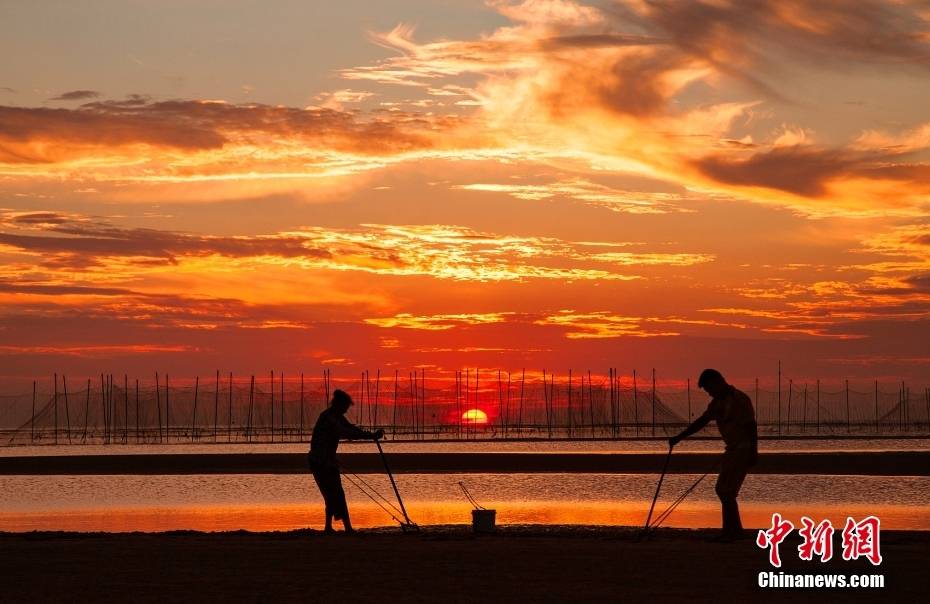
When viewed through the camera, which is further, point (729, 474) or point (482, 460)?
point (482, 460)

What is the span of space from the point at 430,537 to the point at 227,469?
37037 millimetres

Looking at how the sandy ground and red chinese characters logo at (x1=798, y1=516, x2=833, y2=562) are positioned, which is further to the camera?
red chinese characters logo at (x1=798, y1=516, x2=833, y2=562)

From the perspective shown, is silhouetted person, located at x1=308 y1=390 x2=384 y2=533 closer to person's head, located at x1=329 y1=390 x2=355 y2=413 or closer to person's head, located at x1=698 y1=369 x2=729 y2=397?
person's head, located at x1=329 y1=390 x2=355 y2=413

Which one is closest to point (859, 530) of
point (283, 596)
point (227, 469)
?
point (283, 596)

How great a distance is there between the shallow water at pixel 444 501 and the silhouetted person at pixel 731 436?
655cm

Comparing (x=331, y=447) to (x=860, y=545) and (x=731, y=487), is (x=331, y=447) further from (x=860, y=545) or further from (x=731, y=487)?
(x=860, y=545)

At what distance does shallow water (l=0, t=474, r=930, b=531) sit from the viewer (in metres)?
25.9

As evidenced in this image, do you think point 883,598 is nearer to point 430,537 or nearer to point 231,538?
point 430,537

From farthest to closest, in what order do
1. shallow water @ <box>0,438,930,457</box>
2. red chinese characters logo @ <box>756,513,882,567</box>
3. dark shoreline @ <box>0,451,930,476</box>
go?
shallow water @ <box>0,438,930,457</box> < dark shoreline @ <box>0,451,930,476</box> < red chinese characters logo @ <box>756,513,882,567</box>

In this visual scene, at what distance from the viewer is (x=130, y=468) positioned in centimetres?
5688

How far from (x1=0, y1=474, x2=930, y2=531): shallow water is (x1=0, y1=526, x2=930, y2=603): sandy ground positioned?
6433 millimetres

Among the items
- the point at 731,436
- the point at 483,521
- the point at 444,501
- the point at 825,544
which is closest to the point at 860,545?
the point at 825,544

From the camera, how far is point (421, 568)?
14711 millimetres

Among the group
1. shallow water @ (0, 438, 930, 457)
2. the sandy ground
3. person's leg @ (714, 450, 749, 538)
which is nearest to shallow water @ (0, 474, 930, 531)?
the sandy ground
